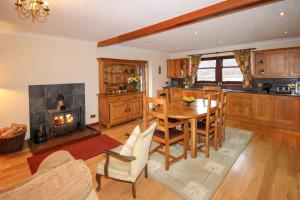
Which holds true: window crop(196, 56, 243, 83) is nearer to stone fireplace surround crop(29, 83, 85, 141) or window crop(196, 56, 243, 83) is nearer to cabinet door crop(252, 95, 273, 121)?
cabinet door crop(252, 95, 273, 121)

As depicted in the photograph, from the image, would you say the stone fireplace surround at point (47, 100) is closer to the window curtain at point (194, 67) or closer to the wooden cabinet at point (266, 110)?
the window curtain at point (194, 67)

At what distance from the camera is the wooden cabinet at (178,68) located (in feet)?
22.4

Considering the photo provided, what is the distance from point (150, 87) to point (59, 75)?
347 centimetres

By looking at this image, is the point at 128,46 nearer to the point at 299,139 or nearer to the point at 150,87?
the point at 150,87

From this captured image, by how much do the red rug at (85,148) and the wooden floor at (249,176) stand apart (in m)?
0.15

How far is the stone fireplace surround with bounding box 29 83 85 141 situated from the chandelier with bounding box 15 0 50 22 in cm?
167

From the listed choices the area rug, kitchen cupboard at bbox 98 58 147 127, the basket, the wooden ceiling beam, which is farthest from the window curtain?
the basket

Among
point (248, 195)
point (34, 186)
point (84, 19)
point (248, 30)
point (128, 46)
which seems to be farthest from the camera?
point (128, 46)

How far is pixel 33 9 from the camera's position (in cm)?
185

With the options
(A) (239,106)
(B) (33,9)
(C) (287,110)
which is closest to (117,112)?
(B) (33,9)

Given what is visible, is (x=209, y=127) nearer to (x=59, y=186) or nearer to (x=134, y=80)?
(x=59, y=186)

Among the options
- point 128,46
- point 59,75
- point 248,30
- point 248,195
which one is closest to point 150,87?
point 128,46

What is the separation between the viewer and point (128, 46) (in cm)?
555

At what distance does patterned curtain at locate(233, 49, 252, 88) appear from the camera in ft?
17.1
